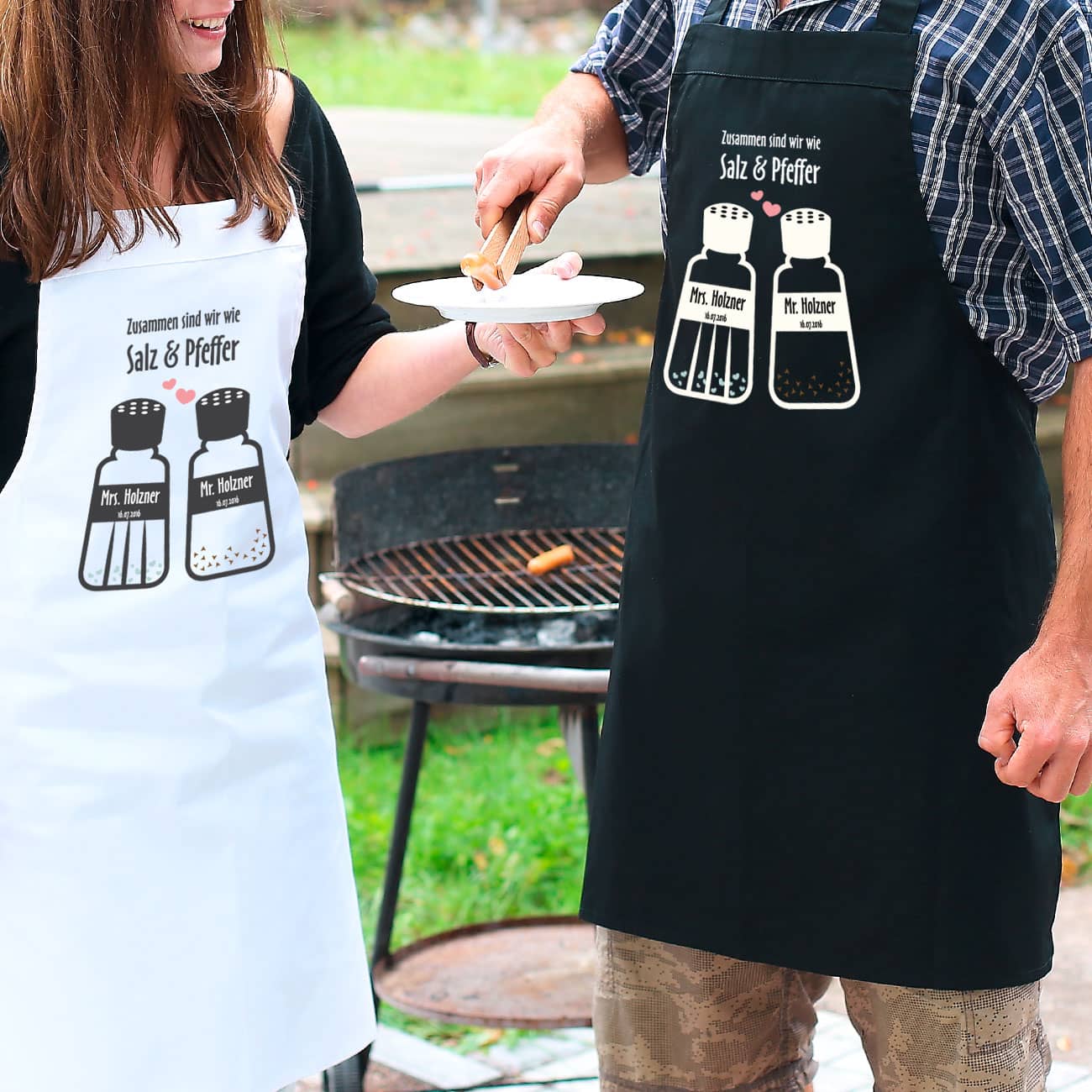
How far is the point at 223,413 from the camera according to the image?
66.9 inches

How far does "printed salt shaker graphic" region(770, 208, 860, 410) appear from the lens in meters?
1.71

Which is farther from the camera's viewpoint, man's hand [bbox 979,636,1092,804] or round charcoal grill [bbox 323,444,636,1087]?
round charcoal grill [bbox 323,444,636,1087]

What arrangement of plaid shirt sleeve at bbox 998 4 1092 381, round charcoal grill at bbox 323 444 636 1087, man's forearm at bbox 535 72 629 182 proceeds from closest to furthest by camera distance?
plaid shirt sleeve at bbox 998 4 1092 381 < man's forearm at bbox 535 72 629 182 < round charcoal grill at bbox 323 444 636 1087

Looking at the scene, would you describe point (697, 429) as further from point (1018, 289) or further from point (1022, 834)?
point (1022, 834)

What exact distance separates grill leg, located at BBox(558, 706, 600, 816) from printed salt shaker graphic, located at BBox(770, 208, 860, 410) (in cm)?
116

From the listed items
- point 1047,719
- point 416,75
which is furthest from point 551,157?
point 416,75

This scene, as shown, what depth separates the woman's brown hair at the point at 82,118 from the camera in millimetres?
1599

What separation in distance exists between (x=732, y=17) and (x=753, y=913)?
103 centimetres

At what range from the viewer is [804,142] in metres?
1.70

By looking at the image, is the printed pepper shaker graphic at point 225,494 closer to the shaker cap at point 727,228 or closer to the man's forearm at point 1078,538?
the shaker cap at point 727,228

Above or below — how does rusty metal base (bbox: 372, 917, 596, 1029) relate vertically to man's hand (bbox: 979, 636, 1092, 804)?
below

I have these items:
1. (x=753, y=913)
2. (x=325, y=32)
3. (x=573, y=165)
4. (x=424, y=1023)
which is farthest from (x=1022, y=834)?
(x=325, y=32)

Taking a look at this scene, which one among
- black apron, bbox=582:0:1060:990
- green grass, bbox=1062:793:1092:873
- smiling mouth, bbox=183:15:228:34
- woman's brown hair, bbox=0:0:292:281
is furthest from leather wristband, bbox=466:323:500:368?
green grass, bbox=1062:793:1092:873

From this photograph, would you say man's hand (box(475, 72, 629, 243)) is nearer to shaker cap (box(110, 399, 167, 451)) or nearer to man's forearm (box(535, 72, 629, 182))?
man's forearm (box(535, 72, 629, 182))
